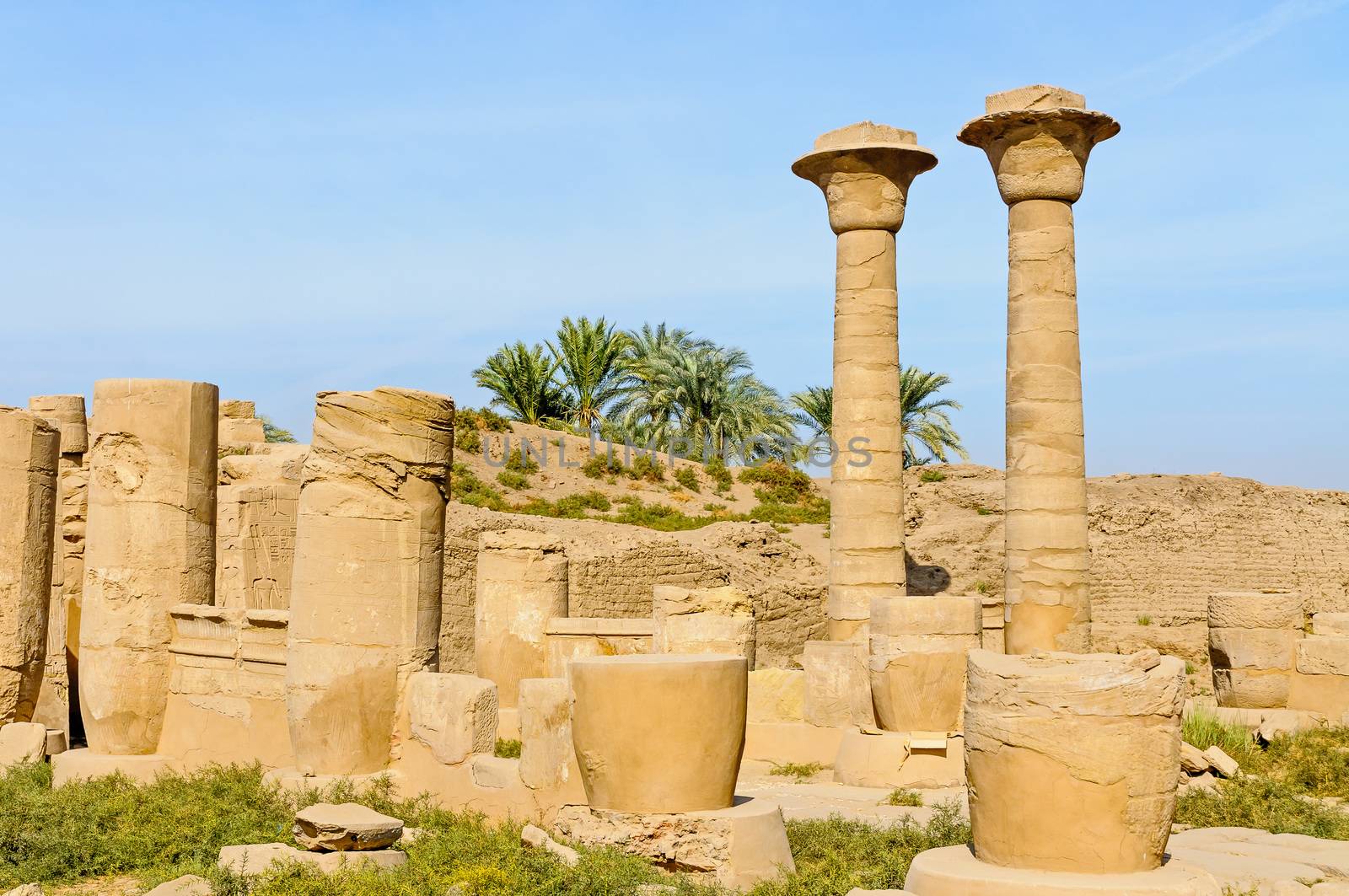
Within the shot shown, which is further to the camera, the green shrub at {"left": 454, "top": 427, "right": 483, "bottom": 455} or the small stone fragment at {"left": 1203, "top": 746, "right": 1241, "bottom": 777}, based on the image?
the green shrub at {"left": 454, "top": 427, "right": 483, "bottom": 455}

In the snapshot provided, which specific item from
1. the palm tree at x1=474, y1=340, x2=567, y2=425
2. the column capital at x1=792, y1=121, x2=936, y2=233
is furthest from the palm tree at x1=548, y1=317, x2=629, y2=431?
the column capital at x1=792, y1=121, x2=936, y2=233

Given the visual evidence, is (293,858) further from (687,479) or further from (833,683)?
(687,479)

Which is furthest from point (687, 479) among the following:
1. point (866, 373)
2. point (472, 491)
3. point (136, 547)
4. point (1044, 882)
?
point (1044, 882)

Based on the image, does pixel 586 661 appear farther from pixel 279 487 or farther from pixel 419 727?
pixel 279 487

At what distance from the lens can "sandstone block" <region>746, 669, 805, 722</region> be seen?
14.4 m

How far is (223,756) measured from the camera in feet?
33.9

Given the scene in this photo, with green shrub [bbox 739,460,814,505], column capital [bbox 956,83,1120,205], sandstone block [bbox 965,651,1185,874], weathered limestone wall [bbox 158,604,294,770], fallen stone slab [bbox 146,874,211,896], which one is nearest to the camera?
sandstone block [bbox 965,651,1185,874]

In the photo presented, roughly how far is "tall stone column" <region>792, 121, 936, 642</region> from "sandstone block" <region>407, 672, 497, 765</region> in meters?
8.07

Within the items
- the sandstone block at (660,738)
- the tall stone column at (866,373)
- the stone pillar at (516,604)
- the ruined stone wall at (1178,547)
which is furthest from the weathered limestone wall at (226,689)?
the ruined stone wall at (1178,547)

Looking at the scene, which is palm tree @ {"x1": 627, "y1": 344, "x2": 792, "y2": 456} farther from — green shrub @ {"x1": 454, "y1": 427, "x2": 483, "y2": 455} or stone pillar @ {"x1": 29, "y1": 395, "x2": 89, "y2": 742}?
stone pillar @ {"x1": 29, "y1": 395, "x2": 89, "y2": 742}

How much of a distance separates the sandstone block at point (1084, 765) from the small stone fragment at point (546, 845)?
2.11 metres

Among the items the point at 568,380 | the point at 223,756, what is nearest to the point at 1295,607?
the point at 223,756

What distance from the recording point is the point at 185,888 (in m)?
7.25

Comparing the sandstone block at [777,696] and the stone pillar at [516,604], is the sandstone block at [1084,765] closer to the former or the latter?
the sandstone block at [777,696]
